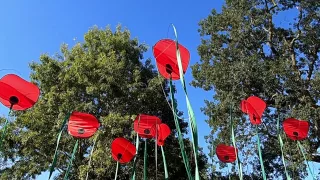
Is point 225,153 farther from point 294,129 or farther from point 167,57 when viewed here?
point 167,57

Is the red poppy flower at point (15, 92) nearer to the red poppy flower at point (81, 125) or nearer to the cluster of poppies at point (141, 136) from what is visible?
the red poppy flower at point (81, 125)

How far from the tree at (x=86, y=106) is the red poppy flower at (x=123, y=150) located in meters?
3.56

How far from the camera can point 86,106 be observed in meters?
6.66

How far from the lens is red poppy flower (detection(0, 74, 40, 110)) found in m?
2.04

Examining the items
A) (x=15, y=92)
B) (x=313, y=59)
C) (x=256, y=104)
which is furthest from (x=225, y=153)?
(x=313, y=59)

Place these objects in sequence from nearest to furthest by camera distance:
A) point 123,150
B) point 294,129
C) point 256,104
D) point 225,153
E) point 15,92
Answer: point 15,92 → point 256,104 → point 123,150 → point 294,129 → point 225,153

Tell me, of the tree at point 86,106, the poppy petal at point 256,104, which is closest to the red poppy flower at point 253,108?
the poppy petal at point 256,104

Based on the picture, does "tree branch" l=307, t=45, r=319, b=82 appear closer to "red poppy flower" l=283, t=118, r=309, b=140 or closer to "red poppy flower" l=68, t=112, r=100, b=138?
"red poppy flower" l=283, t=118, r=309, b=140

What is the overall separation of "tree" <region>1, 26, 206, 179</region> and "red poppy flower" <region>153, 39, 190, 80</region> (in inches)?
203

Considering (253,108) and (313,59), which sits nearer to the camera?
(253,108)

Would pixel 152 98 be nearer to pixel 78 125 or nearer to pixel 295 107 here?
pixel 295 107

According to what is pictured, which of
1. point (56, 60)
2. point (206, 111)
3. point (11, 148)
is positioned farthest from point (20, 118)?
point (206, 111)

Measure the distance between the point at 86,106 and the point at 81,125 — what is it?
4.26 metres

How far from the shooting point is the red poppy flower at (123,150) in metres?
2.76
